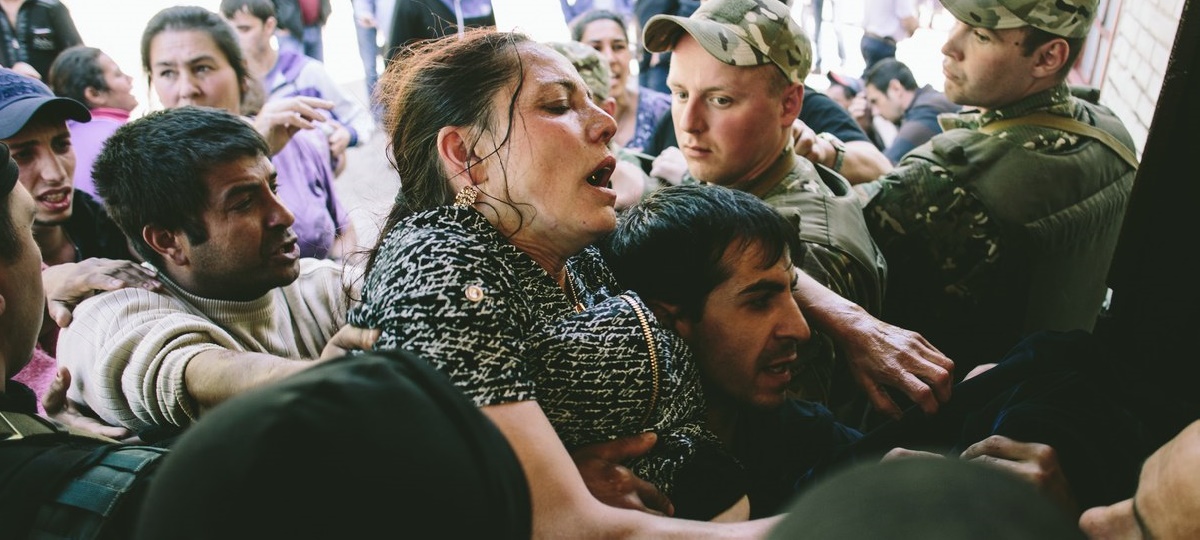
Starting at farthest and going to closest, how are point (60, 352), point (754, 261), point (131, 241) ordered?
point (131, 241) < point (60, 352) < point (754, 261)

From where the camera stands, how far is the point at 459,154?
5.07ft

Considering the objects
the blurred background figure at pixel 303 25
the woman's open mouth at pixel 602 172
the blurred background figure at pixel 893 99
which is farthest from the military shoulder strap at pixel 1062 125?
the blurred background figure at pixel 303 25

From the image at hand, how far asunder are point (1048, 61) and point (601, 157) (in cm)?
165

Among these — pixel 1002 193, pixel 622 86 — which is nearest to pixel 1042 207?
pixel 1002 193

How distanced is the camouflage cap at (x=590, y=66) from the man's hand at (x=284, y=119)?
0.99 m

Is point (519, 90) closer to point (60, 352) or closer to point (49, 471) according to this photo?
point (49, 471)

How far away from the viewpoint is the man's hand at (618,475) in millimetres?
1382

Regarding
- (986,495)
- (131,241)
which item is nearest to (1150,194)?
(986,495)

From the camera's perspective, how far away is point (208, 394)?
174 centimetres

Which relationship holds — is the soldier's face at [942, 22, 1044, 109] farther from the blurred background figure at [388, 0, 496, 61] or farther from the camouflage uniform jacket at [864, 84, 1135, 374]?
the blurred background figure at [388, 0, 496, 61]

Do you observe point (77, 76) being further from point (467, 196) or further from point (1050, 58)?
point (1050, 58)

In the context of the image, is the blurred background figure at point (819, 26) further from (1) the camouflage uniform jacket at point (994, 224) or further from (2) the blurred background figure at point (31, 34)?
(2) the blurred background figure at point (31, 34)

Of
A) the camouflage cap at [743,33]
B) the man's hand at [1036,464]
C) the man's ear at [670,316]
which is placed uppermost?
the camouflage cap at [743,33]

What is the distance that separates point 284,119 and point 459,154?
6.13 feet
